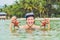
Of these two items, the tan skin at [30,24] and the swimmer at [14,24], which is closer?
the tan skin at [30,24]

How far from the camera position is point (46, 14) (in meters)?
38.8

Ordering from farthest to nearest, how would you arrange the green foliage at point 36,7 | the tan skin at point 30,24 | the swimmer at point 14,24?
the green foliage at point 36,7, the swimmer at point 14,24, the tan skin at point 30,24

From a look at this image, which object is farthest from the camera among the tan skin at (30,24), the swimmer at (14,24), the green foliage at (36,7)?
the green foliage at (36,7)

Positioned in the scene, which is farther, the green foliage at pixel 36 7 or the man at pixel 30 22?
the green foliage at pixel 36 7

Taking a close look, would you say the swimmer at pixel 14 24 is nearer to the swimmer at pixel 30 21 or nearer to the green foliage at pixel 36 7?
the swimmer at pixel 30 21

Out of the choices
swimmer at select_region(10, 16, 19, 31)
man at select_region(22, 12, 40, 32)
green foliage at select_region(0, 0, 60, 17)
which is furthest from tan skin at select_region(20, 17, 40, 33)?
green foliage at select_region(0, 0, 60, 17)

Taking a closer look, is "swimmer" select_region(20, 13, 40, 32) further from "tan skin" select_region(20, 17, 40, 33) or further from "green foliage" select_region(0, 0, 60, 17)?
"green foliage" select_region(0, 0, 60, 17)

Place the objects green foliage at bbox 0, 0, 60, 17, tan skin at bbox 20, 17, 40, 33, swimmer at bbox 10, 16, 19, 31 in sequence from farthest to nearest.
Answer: green foliage at bbox 0, 0, 60, 17
swimmer at bbox 10, 16, 19, 31
tan skin at bbox 20, 17, 40, 33

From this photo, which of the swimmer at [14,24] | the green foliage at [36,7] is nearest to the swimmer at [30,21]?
the swimmer at [14,24]

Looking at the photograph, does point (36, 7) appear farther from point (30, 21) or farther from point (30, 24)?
point (30, 21)

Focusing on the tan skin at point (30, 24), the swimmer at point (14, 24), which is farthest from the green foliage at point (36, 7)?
the tan skin at point (30, 24)

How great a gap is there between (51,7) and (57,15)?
192 centimetres

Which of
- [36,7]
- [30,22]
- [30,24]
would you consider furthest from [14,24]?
[36,7]

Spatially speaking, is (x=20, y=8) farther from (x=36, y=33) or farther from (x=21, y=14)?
(x=36, y=33)
